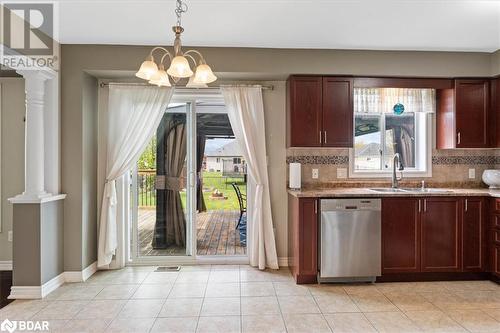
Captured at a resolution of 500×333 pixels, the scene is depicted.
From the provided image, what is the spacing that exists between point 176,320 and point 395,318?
1.80 meters

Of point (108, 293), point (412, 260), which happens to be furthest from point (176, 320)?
point (412, 260)

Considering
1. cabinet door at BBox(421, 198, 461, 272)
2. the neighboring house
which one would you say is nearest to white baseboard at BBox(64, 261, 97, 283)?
the neighboring house

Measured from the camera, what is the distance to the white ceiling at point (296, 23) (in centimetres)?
261

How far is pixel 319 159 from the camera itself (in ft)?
12.9

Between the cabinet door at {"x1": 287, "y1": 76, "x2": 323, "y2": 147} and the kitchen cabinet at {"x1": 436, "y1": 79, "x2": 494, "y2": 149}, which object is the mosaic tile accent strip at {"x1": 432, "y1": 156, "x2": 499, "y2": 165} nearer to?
the kitchen cabinet at {"x1": 436, "y1": 79, "x2": 494, "y2": 149}

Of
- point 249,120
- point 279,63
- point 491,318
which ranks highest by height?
point 279,63

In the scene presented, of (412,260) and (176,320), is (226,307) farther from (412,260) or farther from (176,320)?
(412,260)

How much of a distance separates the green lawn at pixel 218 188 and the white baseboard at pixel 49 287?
3.36 feet

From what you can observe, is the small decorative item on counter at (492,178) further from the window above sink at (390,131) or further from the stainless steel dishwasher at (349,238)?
the stainless steel dishwasher at (349,238)

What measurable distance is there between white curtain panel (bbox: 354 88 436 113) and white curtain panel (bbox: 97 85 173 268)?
7.62 feet

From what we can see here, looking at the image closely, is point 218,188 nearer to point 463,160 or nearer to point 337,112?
point 337,112

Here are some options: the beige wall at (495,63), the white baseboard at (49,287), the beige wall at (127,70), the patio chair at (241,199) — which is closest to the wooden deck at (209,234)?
the patio chair at (241,199)

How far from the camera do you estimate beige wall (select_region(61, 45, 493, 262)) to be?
3408 millimetres

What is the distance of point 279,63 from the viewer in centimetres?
356
